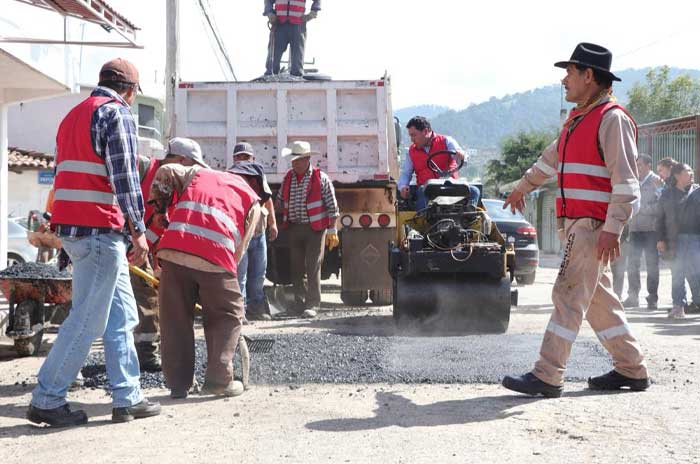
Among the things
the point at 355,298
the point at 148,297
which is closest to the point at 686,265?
the point at 355,298

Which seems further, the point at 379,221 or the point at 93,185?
the point at 379,221

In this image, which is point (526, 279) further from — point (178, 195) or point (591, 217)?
point (178, 195)

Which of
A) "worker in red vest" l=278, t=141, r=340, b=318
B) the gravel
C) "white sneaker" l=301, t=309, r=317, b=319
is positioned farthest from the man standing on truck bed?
the gravel

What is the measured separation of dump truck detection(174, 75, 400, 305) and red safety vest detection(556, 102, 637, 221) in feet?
18.4

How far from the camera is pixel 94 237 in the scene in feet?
16.6

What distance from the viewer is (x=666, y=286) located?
1606 cm

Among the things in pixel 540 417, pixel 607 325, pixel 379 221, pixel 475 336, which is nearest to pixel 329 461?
pixel 540 417

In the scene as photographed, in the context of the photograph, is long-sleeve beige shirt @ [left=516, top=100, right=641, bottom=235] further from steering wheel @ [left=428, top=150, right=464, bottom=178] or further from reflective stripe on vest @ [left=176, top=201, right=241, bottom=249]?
steering wheel @ [left=428, top=150, right=464, bottom=178]

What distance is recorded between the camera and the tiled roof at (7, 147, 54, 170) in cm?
2839

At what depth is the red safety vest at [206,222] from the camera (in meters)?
5.59

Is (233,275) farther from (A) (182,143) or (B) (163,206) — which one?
(A) (182,143)

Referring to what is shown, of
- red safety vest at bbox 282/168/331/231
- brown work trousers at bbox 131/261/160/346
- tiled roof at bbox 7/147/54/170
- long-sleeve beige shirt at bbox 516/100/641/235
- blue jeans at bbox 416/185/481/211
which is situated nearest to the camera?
long-sleeve beige shirt at bbox 516/100/641/235

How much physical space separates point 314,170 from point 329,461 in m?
6.59

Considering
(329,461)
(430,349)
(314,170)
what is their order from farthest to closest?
(314,170)
(430,349)
(329,461)
